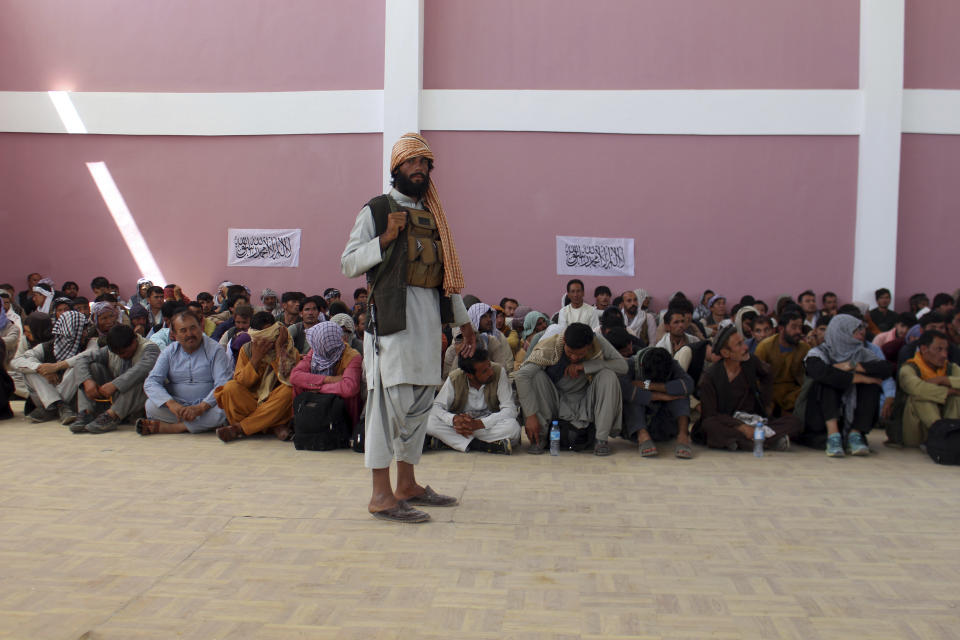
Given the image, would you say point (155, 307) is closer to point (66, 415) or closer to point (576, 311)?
point (66, 415)

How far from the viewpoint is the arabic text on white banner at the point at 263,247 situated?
31.8ft

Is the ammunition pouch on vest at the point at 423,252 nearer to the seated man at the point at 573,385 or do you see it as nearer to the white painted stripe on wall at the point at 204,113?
the seated man at the point at 573,385

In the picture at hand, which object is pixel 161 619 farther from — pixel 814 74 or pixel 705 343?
pixel 814 74

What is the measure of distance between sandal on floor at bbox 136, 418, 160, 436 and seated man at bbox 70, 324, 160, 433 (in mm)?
335

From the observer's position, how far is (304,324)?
6.80 meters

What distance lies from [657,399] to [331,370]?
2393mm

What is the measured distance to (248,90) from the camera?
9703 millimetres

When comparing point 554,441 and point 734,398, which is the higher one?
point 734,398

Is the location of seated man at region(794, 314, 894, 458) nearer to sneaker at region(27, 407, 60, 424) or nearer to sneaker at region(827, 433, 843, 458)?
sneaker at region(827, 433, 843, 458)

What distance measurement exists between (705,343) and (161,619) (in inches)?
176

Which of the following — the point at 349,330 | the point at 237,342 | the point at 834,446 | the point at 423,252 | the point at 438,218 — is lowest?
the point at 834,446

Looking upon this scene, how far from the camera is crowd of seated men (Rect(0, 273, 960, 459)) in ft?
17.3

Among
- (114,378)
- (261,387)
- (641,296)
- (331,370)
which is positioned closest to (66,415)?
(114,378)

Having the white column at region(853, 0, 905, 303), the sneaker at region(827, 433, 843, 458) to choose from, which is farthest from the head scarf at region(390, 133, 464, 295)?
the white column at region(853, 0, 905, 303)
